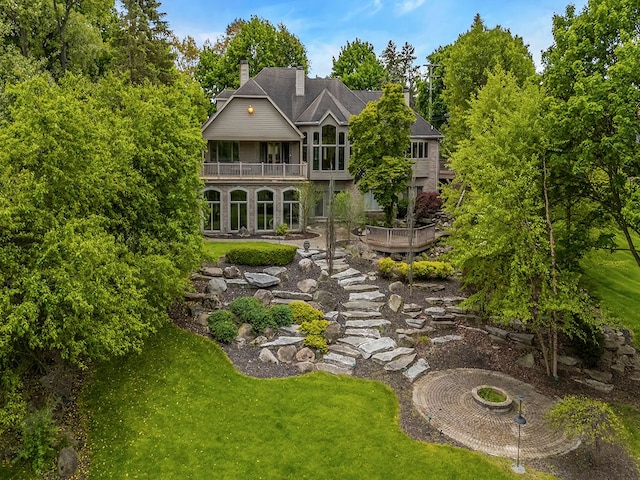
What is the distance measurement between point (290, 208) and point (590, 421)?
75.0ft

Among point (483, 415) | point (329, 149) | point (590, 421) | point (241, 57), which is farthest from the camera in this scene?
point (241, 57)

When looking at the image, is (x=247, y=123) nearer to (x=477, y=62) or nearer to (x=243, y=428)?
(x=477, y=62)

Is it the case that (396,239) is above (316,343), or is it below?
above

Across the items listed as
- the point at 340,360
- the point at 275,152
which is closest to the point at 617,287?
the point at 340,360

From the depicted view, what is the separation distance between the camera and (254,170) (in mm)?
31094

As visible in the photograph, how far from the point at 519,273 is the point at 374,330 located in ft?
18.6

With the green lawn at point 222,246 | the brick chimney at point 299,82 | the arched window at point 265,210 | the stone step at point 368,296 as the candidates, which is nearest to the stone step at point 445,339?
the stone step at point 368,296

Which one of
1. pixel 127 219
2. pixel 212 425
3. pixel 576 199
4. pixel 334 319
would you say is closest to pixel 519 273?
pixel 576 199

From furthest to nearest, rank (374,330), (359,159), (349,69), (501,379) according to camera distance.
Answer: (349,69), (359,159), (374,330), (501,379)

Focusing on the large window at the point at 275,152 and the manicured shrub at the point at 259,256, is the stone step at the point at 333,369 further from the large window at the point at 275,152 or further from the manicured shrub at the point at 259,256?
the large window at the point at 275,152

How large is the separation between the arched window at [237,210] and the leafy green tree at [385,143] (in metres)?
8.11

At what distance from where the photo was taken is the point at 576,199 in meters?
15.3

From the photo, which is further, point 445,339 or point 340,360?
point 445,339

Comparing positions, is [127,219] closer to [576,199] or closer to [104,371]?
[104,371]
